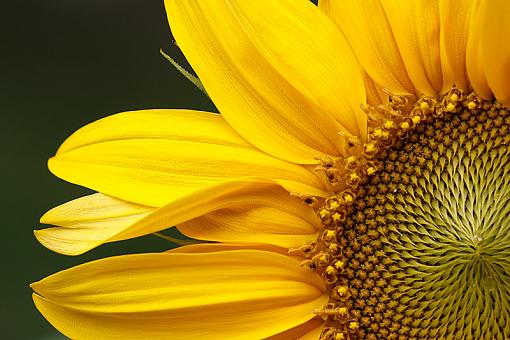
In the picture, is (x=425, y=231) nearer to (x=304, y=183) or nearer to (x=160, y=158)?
(x=304, y=183)

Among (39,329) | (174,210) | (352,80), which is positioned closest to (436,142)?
(352,80)

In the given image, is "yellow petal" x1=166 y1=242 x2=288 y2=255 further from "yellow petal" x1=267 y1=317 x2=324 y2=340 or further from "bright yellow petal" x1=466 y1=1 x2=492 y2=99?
"bright yellow petal" x1=466 y1=1 x2=492 y2=99

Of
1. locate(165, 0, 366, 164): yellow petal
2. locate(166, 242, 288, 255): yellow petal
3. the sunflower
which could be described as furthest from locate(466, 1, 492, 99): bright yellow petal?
locate(166, 242, 288, 255): yellow petal

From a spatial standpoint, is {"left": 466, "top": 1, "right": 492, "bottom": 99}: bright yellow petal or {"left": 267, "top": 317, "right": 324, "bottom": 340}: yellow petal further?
{"left": 267, "top": 317, "right": 324, "bottom": 340}: yellow petal

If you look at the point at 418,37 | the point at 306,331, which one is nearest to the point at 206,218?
the point at 306,331

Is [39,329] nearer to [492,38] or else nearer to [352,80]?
[352,80]

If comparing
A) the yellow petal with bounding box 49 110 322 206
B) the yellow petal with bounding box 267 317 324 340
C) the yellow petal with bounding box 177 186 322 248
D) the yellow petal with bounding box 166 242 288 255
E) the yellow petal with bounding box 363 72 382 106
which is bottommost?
the yellow petal with bounding box 267 317 324 340

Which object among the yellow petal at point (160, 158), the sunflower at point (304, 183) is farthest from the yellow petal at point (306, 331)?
the yellow petal at point (160, 158)

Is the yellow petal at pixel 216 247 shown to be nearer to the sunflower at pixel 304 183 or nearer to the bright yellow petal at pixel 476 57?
Answer: the sunflower at pixel 304 183
